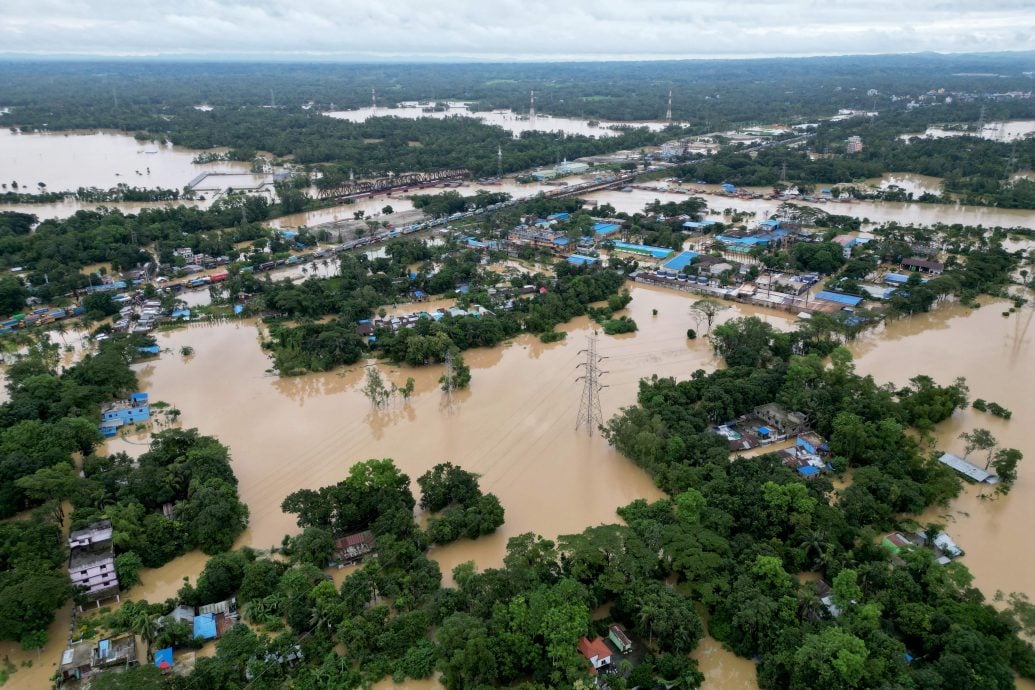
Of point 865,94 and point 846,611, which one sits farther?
point 865,94

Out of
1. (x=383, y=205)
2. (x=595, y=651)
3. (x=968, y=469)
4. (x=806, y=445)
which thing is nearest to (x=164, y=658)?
(x=595, y=651)

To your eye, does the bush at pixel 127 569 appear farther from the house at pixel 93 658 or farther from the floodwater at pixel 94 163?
the floodwater at pixel 94 163

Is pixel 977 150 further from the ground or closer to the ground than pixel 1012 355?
further from the ground

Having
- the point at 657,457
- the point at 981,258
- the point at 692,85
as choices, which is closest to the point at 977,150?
the point at 981,258

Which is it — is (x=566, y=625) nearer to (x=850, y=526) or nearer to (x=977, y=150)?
(x=850, y=526)

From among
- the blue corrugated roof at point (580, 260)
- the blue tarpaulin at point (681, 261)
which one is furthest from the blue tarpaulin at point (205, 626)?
the blue tarpaulin at point (681, 261)

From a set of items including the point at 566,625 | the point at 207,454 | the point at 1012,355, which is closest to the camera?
the point at 566,625
